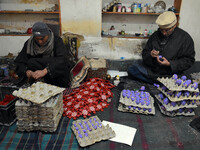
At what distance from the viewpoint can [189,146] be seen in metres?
1.93

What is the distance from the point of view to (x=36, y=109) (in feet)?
6.31

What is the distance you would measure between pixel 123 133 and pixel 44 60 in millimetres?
1623

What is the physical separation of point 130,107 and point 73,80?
1242mm

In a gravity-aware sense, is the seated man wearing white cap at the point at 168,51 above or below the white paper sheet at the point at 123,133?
above

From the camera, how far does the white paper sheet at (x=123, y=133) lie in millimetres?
1972

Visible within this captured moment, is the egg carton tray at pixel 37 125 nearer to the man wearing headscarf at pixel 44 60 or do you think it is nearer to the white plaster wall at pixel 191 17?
the man wearing headscarf at pixel 44 60

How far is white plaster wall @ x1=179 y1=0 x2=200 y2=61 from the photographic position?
3.56 m

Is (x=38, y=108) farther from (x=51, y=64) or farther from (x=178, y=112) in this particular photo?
(x=178, y=112)

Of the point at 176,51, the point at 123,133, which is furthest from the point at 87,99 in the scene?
the point at 176,51

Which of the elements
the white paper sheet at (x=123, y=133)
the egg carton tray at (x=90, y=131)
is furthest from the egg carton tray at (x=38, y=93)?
the white paper sheet at (x=123, y=133)

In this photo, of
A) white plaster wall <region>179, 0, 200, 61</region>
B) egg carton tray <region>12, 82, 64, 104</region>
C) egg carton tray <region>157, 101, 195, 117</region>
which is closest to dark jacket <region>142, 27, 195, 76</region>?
white plaster wall <region>179, 0, 200, 61</region>

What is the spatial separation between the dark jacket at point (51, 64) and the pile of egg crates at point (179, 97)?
1.58 m

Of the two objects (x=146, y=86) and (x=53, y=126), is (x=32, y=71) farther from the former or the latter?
(x=146, y=86)

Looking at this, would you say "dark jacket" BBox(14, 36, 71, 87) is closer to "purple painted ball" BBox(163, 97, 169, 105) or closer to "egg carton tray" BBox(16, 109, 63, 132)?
"egg carton tray" BBox(16, 109, 63, 132)
